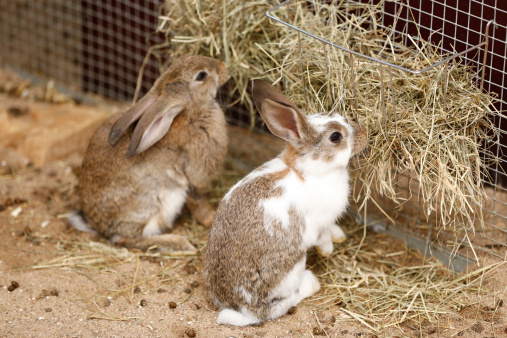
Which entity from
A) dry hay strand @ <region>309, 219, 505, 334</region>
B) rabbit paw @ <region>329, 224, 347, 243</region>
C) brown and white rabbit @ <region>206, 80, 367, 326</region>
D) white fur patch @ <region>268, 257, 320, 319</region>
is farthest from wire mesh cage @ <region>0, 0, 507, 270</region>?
white fur patch @ <region>268, 257, 320, 319</region>

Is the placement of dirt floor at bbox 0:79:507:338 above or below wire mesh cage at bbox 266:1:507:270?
below

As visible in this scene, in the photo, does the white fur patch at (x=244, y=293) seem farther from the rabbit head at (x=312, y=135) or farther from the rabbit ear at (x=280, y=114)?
the rabbit ear at (x=280, y=114)

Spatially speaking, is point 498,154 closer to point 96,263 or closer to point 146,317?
point 146,317

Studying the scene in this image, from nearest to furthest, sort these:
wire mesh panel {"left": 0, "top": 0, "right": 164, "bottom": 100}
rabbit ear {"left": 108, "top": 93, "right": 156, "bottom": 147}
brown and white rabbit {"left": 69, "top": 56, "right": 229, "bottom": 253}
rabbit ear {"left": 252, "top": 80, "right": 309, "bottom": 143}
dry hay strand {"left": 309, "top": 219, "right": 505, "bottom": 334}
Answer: rabbit ear {"left": 252, "top": 80, "right": 309, "bottom": 143}, dry hay strand {"left": 309, "top": 219, "right": 505, "bottom": 334}, rabbit ear {"left": 108, "top": 93, "right": 156, "bottom": 147}, brown and white rabbit {"left": 69, "top": 56, "right": 229, "bottom": 253}, wire mesh panel {"left": 0, "top": 0, "right": 164, "bottom": 100}

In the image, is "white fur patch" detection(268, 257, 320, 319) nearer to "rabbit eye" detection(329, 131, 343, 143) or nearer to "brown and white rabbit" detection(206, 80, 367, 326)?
"brown and white rabbit" detection(206, 80, 367, 326)

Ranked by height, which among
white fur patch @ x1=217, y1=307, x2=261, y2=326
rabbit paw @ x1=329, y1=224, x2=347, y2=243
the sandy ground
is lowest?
the sandy ground

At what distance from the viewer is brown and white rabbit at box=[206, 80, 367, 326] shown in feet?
13.9

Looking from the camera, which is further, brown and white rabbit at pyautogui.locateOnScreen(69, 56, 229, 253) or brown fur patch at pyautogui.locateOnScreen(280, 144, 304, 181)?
brown and white rabbit at pyautogui.locateOnScreen(69, 56, 229, 253)

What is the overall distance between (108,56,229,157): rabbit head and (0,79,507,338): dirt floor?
2.93ft

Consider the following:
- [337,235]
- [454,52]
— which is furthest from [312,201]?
[454,52]

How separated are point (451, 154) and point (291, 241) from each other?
3.66ft

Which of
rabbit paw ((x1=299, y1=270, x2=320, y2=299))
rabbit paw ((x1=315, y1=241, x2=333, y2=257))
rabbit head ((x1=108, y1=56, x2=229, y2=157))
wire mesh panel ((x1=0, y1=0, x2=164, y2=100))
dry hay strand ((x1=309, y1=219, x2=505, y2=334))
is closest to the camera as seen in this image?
dry hay strand ((x1=309, y1=219, x2=505, y2=334))

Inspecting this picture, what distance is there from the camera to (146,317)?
4.39 meters

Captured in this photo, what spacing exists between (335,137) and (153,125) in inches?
54.9
